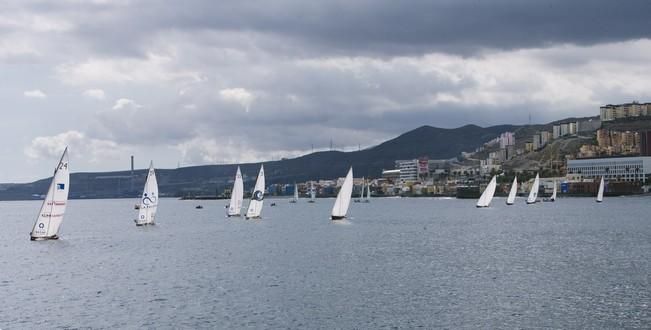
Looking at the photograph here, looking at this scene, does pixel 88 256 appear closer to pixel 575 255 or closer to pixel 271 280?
pixel 271 280

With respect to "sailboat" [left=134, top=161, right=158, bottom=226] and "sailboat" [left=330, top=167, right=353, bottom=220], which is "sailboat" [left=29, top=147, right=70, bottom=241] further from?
"sailboat" [left=330, top=167, right=353, bottom=220]

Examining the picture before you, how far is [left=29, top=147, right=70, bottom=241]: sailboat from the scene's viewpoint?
3196 inches

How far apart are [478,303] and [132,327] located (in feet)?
58.3

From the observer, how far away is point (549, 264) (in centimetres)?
6462

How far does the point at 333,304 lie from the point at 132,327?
11.0 meters

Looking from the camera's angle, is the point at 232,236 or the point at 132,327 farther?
the point at 232,236

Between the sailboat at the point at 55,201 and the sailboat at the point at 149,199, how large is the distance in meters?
20.9

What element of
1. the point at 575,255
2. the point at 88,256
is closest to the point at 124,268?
the point at 88,256

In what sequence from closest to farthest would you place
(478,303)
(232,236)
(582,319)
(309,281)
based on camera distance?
(582,319)
(478,303)
(309,281)
(232,236)

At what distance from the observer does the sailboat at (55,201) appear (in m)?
81.2

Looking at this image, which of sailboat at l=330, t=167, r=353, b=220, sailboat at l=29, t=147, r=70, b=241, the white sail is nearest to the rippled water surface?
sailboat at l=29, t=147, r=70, b=241

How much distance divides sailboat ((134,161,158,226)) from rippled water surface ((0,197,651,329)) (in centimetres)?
1489

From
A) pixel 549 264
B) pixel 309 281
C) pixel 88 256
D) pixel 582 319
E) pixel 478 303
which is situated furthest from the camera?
pixel 88 256

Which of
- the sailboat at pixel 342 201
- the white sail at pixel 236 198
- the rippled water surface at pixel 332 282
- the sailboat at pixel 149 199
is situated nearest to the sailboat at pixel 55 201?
the rippled water surface at pixel 332 282
